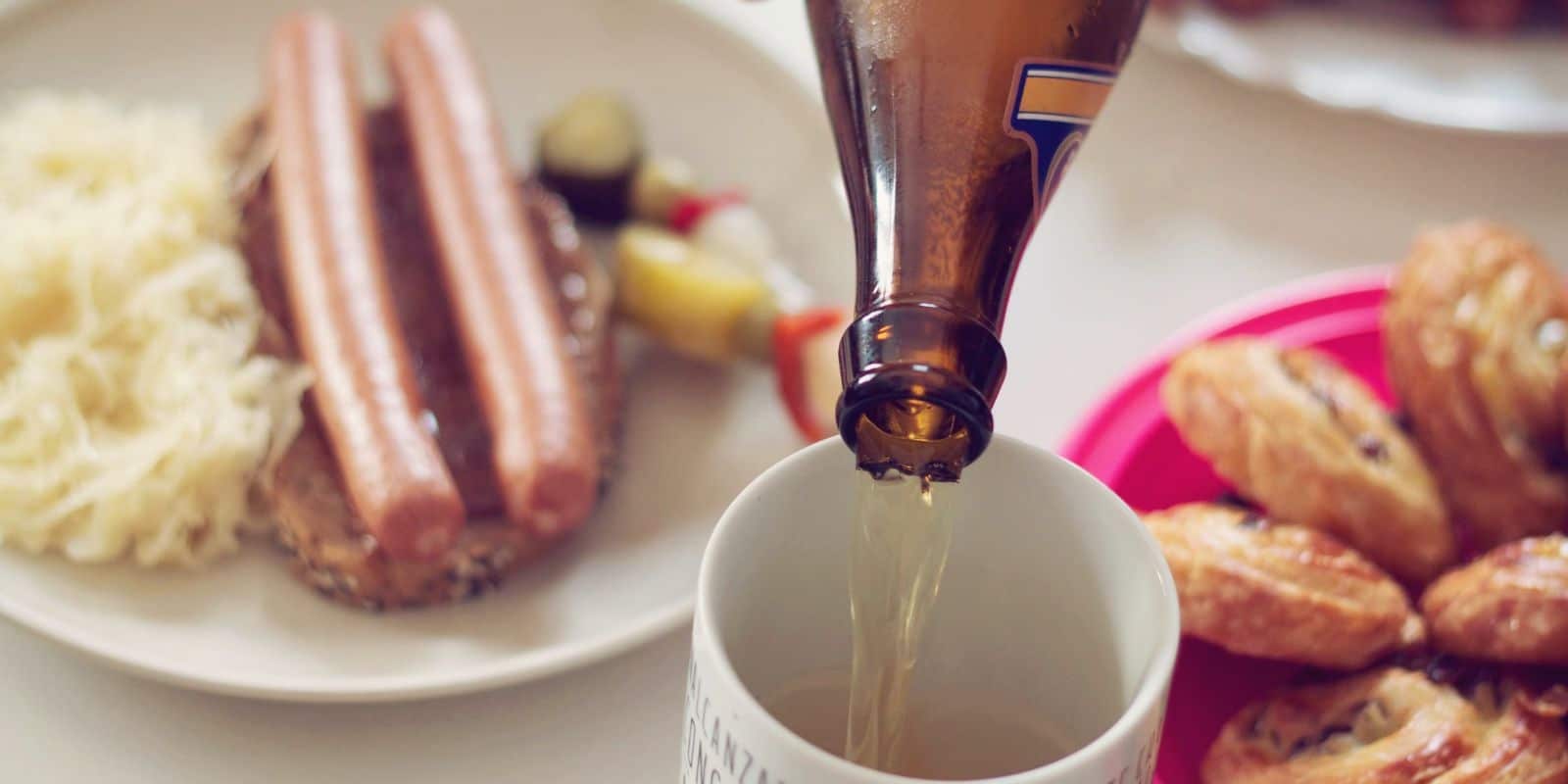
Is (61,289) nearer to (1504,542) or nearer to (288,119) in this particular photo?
Result: (288,119)

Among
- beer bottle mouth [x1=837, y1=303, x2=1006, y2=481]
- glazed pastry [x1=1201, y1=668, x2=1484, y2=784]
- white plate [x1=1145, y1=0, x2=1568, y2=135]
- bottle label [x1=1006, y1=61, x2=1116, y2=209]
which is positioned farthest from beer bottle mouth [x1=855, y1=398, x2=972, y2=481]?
white plate [x1=1145, y1=0, x2=1568, y2=135]

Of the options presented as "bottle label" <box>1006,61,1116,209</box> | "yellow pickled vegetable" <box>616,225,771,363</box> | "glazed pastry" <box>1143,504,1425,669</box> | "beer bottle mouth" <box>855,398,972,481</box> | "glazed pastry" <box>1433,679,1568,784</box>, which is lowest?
"yellow pickled vegetable" <box>616,225,771,363</box>

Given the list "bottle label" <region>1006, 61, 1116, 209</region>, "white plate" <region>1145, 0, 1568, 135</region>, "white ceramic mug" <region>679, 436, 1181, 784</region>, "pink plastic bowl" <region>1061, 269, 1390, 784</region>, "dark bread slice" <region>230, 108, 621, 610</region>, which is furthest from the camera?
"white plate" <region>1145, 0, 1568, 135</region>

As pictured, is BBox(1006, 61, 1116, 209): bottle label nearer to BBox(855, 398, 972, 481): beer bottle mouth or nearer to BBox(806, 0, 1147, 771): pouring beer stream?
BBox(806, 0, 1147, 771): pouring beer stream

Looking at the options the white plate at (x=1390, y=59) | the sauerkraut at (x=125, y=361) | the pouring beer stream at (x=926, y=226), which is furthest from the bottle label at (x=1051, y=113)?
the white plate at (x=1390, y=59)

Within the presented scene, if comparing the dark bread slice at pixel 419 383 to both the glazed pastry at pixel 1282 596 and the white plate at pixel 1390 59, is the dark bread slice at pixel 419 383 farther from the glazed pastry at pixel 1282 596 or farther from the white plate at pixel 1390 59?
the white plate at pixel 1390 59
